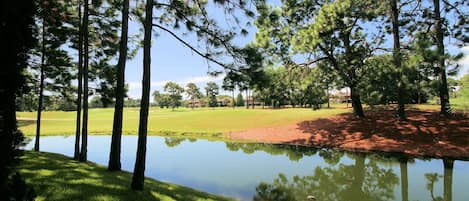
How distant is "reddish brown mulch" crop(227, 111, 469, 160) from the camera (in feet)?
35.9

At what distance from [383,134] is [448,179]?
6.08m

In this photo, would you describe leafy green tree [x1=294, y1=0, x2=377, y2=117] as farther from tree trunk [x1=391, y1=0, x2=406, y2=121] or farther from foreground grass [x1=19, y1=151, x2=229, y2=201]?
foreground grass [x1=19, y1=151, x2=229, y2=201]

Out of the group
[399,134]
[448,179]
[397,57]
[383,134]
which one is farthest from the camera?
[383,134]

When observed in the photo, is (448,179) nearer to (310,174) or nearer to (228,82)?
(310,174)

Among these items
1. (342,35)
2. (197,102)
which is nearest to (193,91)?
(197,102)

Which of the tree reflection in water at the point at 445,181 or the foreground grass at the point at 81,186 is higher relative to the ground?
the foreground grass at the point at 81,186

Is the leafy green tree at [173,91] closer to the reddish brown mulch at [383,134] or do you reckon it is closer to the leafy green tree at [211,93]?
the leafy green tree at [211,93]

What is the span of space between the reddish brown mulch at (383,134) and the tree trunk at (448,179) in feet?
3.25

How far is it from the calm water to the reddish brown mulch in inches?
50.2

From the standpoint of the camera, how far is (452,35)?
1367 centimetres

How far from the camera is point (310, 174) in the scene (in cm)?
881

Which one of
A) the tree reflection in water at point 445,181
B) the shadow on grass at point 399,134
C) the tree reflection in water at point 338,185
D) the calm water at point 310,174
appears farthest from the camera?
the shadow on grass at point 399,134

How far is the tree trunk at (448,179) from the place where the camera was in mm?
6465

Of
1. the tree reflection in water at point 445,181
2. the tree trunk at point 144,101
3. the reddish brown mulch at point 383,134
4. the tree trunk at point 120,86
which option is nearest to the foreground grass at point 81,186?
the tree trunk at point 144,101
